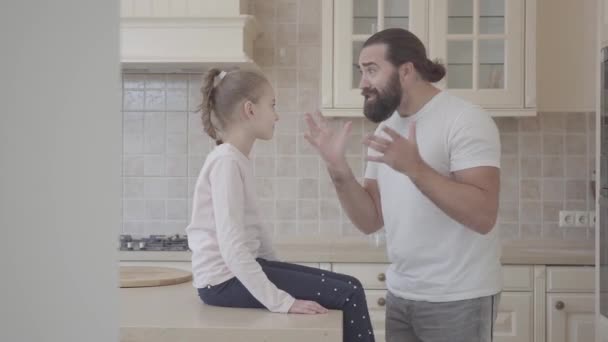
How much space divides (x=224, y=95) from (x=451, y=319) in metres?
0.75

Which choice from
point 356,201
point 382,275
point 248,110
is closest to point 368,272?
point 382,275

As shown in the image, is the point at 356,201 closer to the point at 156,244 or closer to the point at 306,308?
the point at 306,308

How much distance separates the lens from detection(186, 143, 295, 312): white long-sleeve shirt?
5.73ft

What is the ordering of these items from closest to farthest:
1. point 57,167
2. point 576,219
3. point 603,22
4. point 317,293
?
point 57,167 < point 317,293 < point 603,22 < point 576,219

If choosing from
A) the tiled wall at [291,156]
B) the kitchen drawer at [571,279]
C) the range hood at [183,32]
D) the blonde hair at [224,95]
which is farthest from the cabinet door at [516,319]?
the blonde hair at [224,95]

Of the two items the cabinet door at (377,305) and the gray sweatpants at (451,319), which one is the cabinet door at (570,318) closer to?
the cabinet door at (377,305)

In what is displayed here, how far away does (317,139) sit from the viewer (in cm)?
199

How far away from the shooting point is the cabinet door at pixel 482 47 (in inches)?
137

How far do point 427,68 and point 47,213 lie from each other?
6.56 feet

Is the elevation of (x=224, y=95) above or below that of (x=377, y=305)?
above

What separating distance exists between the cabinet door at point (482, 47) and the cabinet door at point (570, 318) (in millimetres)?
794

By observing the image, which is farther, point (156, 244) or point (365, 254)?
point (156, 244)

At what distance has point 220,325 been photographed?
1.63 meters

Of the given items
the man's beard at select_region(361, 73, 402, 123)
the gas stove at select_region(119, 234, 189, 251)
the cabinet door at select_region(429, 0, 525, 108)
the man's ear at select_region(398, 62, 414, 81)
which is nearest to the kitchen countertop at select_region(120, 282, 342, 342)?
the man's beard at select_region(361, 73, 402, 123)
